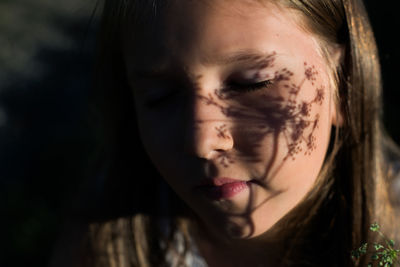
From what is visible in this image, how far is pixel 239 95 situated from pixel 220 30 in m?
0.28

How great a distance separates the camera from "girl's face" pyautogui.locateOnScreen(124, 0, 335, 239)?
197 cm

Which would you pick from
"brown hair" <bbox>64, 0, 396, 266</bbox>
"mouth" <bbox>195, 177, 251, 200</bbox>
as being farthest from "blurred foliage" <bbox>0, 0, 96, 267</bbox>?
"mouth" <bbox>195, 177, 251, 200</bbox>

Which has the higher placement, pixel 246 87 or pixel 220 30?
pixel 220 30

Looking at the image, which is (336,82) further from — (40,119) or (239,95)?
(40,119)

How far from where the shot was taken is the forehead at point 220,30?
195 cm

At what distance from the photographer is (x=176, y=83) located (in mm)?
2115

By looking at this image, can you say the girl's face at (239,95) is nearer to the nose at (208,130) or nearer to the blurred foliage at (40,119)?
the nose at (208,130)

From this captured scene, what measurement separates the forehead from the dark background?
7.53 feet

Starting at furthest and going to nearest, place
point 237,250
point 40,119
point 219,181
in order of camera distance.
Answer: point 40,119 → point 237,250 → point 219,181

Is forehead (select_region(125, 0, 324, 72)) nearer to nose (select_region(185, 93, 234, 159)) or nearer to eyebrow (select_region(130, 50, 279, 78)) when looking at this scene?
eyebrow (select_region(130, 50, 279, 78))

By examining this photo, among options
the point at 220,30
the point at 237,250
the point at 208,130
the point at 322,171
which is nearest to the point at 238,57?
the point at 220,30

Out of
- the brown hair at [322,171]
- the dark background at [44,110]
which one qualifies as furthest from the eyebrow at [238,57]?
the dark background at [44,110]

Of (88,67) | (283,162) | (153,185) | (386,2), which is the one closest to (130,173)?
(153,185)

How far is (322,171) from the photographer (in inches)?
104
